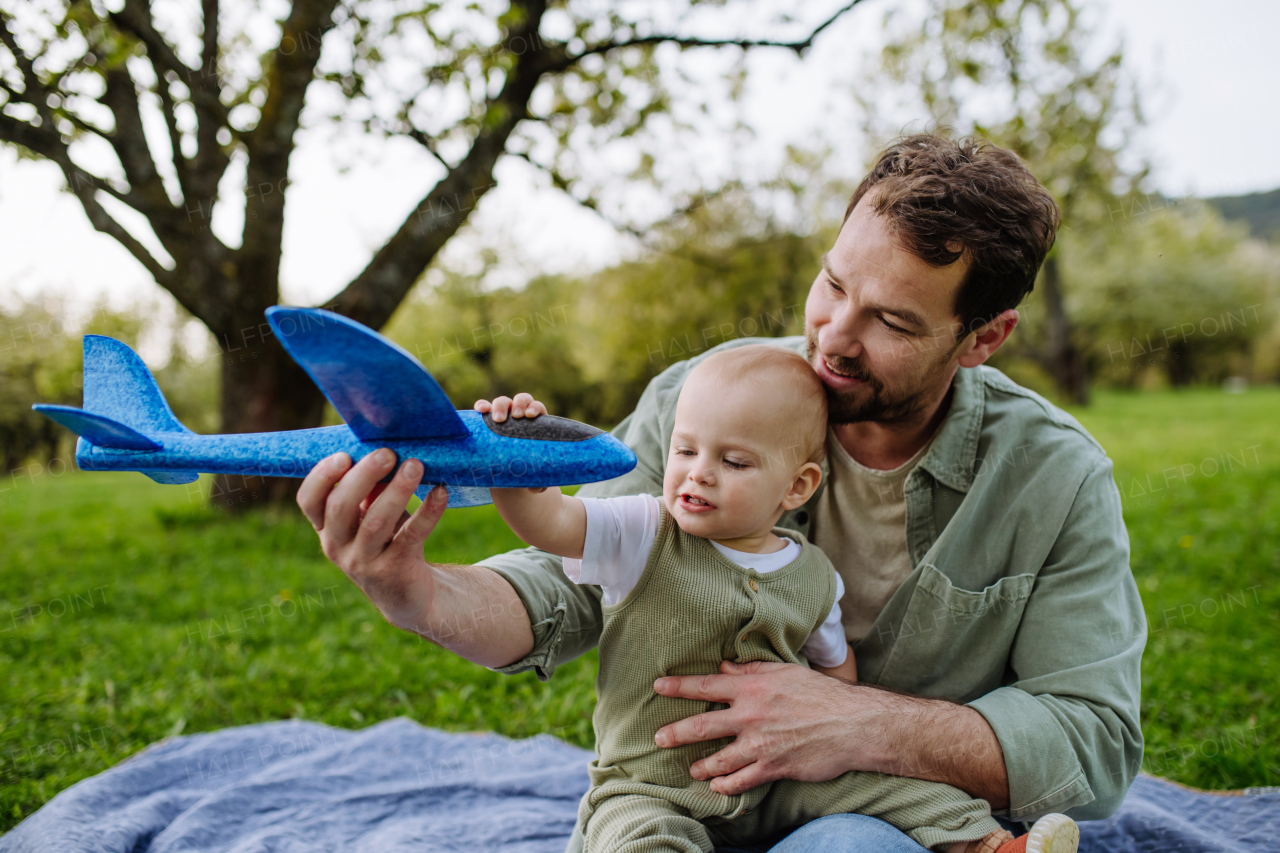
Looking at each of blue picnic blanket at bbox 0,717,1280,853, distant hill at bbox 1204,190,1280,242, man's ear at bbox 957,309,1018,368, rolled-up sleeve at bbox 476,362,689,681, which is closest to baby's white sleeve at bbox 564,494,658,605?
rolled-up sleeve at bbox 476,362,689,681

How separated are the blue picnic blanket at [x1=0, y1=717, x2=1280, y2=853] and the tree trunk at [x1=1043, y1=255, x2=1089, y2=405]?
25289 millimetres

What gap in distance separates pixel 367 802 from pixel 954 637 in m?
2.31

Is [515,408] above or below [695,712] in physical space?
above

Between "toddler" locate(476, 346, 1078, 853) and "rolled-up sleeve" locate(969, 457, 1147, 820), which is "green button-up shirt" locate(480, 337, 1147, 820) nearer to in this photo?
"rolled-up sleeve" locate(969, 457, 1147, 820)

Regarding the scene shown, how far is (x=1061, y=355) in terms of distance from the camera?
2559 centimetres

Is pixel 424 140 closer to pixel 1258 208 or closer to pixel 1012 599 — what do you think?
pixel 1012 599

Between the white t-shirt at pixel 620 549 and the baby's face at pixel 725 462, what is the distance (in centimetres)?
7

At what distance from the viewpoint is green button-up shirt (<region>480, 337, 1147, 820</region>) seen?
2.03 metres

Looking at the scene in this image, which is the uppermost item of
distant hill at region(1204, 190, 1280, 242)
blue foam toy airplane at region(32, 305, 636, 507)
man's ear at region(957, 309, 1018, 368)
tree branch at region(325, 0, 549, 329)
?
distant hill at region(1204, 190, 1280, 242)

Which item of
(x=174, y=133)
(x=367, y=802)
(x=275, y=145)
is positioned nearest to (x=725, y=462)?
(x=367, y=802)

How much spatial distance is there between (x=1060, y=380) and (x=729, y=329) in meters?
13.0

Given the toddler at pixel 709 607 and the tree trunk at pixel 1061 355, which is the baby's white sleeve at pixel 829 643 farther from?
the tree trunk at pixel 1061 355

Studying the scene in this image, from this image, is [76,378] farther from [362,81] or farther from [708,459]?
[708,459]

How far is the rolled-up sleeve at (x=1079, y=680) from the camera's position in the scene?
1.97m
